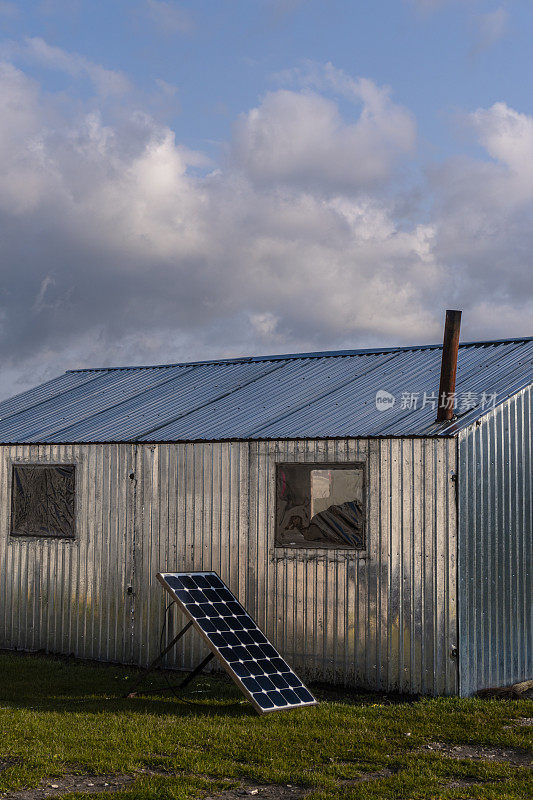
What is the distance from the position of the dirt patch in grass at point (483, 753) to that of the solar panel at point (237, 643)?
193 cm

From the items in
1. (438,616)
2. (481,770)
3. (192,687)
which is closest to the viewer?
(481,770)

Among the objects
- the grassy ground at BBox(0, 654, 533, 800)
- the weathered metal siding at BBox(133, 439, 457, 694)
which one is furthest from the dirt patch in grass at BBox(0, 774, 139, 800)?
the weathered metal siding at BBox(133, 439, 457, 694)

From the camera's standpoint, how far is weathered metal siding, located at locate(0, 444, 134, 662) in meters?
14.1

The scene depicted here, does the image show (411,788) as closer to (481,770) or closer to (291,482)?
(481,770)

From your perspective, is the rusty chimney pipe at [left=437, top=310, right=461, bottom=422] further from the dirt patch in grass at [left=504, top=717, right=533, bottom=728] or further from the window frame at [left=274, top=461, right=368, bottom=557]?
the dirt patch in grass at [left=504, top=717, right=533, bottom=728]

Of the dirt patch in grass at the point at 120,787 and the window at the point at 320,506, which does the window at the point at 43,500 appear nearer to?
the window at the point at 320,506

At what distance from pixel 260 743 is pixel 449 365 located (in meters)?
5.58

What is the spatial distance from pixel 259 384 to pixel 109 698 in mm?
6417

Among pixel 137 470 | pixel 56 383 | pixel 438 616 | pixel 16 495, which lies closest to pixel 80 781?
pixel 438 616

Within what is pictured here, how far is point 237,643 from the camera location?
35.9 feet

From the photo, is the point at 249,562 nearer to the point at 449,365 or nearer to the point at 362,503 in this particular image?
the point at 362,503

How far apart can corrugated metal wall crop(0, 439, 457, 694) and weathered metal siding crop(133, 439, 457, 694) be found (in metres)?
0.02

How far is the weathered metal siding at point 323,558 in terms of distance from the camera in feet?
37.3

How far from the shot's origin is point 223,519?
1316cm
